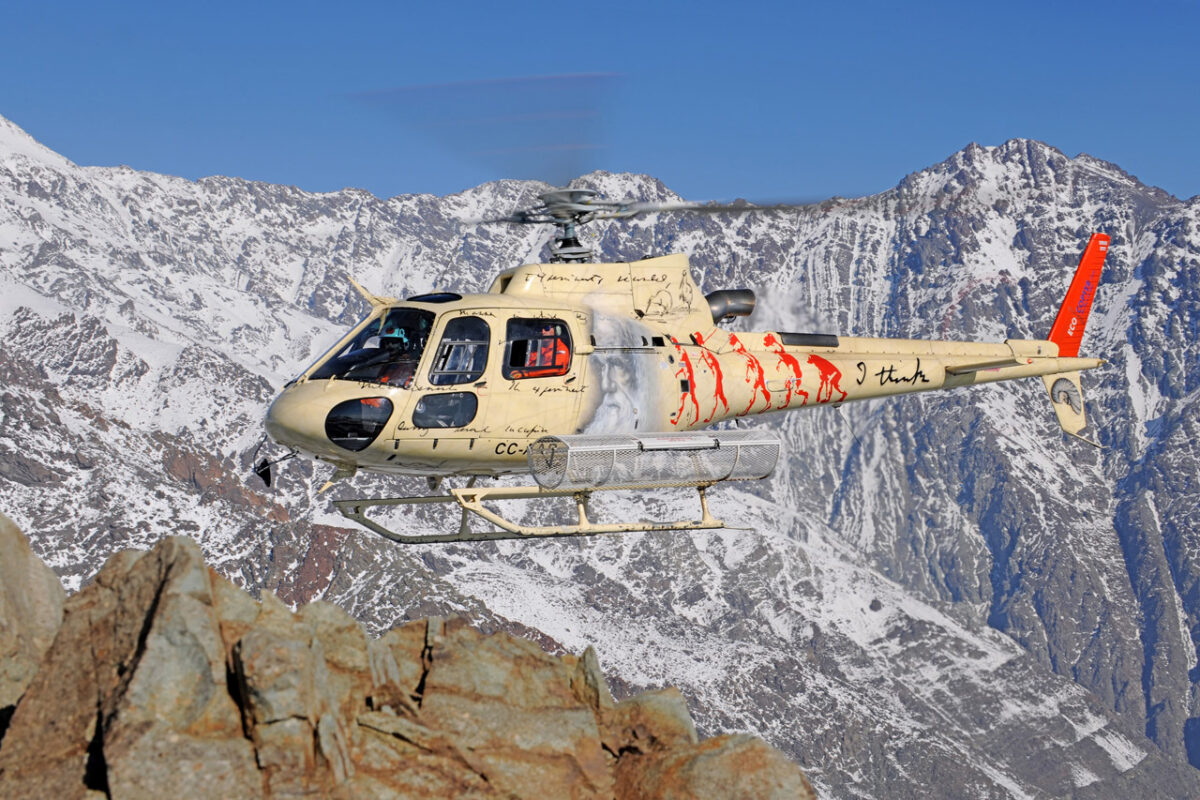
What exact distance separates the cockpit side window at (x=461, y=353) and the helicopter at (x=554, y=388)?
34mm

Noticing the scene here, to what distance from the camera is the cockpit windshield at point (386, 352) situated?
35.1 metres

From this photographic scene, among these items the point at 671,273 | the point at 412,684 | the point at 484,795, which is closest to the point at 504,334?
the point at 671,273

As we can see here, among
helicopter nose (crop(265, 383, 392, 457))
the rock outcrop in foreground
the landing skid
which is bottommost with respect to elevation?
the rock outcrop in foreground

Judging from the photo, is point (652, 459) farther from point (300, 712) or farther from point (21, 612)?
point (21, 612)

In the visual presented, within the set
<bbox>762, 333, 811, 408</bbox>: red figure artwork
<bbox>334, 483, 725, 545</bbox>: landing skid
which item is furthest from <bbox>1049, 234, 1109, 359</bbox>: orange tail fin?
<bbox>334, 483, 725, 545</bbox>: landing skid

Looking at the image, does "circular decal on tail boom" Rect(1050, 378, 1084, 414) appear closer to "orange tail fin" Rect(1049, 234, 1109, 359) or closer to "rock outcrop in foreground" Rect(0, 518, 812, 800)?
"orange tail fin" Rect(1049, 234, 1109, 359)

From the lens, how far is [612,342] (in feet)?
126

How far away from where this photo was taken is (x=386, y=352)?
35.3 metres

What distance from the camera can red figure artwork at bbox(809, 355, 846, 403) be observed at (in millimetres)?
44094

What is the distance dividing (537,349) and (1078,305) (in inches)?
980

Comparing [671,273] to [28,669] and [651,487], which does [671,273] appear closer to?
[651,487]

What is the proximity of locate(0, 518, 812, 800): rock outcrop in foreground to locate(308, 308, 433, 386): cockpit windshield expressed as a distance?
6.67 m

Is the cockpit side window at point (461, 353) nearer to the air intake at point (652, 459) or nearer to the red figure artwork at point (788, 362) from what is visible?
the air intake at point (652, 459)

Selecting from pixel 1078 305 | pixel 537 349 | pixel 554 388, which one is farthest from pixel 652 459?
pixel 1078 305
